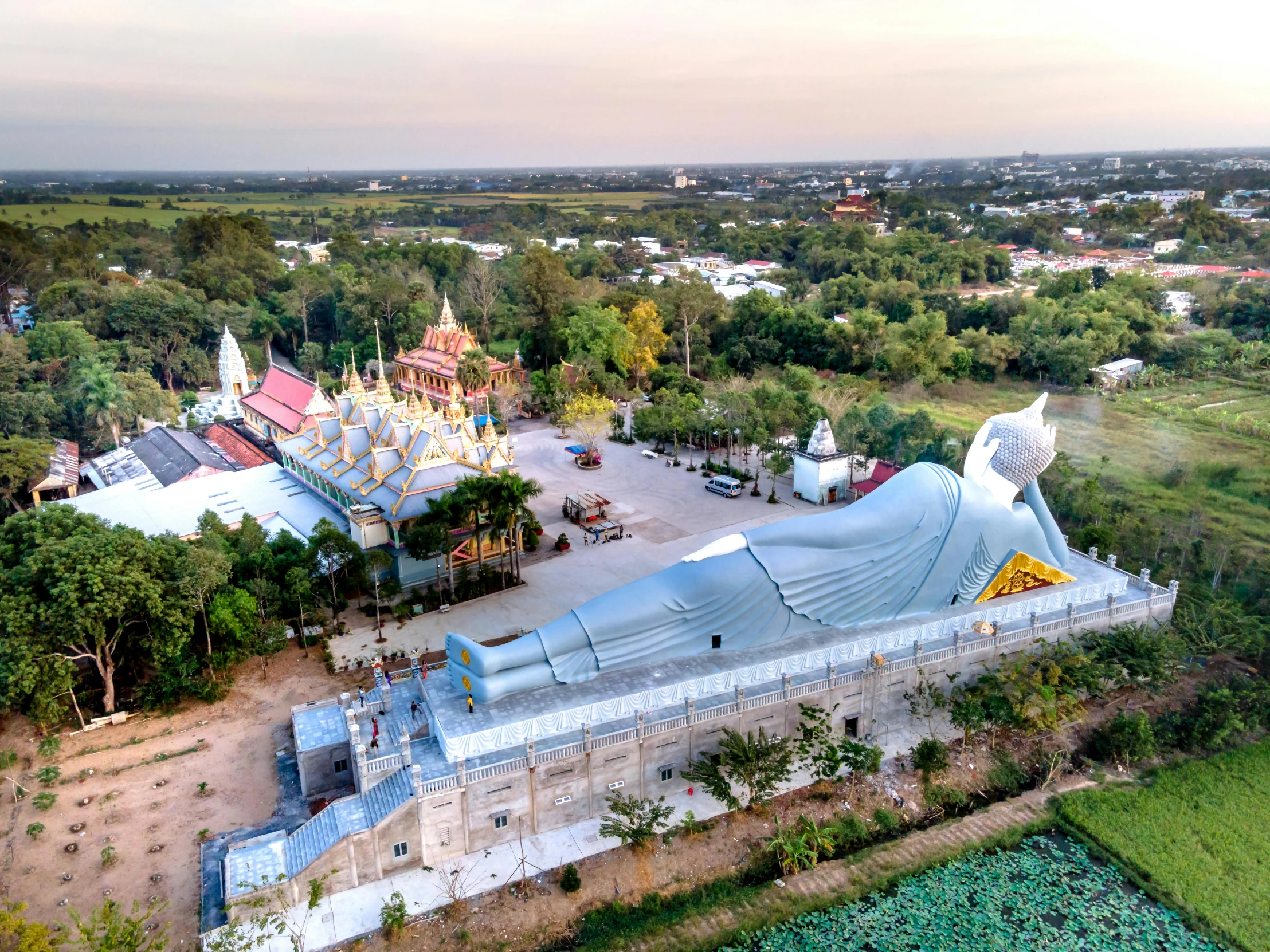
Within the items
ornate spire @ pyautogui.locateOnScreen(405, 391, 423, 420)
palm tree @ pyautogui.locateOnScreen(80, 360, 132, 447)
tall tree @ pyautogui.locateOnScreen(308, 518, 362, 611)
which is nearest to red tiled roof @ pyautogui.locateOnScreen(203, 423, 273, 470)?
palm tree @ pyautogui.locateOnScreen(80, 360, 132, 447)

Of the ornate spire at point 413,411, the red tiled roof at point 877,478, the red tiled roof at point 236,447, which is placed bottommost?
the red tiled roof at point 877,478

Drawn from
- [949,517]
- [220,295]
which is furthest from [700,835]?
[220,295]

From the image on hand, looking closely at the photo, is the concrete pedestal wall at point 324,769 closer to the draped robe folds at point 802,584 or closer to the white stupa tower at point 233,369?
the draped robe folds at point 802,584

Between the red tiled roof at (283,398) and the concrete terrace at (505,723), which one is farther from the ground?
the red tiled roof at (283,398)

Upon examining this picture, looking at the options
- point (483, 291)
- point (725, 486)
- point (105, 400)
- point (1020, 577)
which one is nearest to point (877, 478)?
point (725, 486)

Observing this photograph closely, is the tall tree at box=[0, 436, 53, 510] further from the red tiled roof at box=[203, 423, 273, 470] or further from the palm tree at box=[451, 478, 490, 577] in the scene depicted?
the palm tree at box=[451, 478, 490, 577]

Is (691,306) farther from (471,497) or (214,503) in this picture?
(471,497)

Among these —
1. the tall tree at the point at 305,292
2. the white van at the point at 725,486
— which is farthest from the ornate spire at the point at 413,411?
the tall tree at the point at 305,292

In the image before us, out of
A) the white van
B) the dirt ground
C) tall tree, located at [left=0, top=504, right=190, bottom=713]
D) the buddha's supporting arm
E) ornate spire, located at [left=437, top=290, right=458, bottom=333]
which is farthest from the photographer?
ornate spire, located at [left=437, top=290, right=458, bottom=333]
